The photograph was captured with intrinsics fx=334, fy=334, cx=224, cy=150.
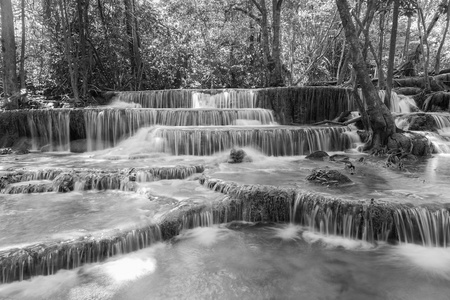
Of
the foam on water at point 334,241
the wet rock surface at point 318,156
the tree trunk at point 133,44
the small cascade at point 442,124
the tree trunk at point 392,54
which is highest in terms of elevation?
the tree trunk at point 133,44

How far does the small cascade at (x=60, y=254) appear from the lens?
351cm

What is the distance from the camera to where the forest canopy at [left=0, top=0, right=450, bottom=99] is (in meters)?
14.8

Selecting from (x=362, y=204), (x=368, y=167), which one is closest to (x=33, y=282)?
(x=362, y=204)

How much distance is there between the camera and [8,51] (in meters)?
12.0

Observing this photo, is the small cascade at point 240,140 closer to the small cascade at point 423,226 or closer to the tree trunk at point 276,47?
the small cascade at point 423,226

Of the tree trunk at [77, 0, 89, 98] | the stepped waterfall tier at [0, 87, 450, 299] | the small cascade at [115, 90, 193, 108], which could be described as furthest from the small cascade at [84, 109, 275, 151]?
the tree trunk at [77, 0, 89, 98]

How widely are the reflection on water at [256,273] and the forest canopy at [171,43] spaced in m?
11.1

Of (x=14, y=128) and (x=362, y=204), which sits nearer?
(x=362, y=204)

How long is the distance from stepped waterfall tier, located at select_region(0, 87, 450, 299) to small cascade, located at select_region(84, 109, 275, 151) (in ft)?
5.62

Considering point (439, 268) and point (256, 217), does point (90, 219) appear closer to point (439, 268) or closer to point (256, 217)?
point (256, 217)

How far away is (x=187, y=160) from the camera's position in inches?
335

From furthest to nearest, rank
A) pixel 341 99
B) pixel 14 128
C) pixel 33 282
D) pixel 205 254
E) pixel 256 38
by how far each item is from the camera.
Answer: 1. pixel 256 38
2. pixel 341 99
3. pixel 14 128
4. pixel 205 254
5. pixel 33 282

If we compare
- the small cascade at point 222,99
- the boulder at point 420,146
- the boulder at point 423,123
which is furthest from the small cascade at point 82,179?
the boulder at point 423,123

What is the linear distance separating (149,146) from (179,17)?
11.3m
